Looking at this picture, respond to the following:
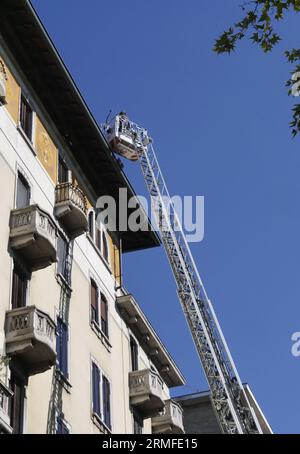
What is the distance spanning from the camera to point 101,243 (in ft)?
126

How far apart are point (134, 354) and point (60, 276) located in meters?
8.60

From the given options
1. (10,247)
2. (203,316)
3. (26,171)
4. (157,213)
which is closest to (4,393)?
(10,247)

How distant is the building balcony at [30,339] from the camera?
84.4 feet

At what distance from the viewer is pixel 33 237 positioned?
1100 inches

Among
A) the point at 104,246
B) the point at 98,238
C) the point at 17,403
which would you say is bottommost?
the point at 17,403

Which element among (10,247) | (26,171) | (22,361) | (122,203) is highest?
(122,203)

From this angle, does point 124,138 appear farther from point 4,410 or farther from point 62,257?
point 4,410

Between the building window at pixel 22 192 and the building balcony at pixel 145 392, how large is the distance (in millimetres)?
9932

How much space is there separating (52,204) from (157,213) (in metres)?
16.1

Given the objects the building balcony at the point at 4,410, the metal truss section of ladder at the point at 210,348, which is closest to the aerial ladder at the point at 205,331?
the metal truss section of ladder at the point at 210,348

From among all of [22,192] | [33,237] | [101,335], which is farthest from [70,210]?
[101,335]

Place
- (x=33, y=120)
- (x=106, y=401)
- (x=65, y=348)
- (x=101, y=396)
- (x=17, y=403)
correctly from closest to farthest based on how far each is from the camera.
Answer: (x=17, y=403) → (x=65, y=348) → (x=101, y=396) → (x=106, y=401) → (x=33, y=120)

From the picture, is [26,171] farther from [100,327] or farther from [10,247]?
[100,327]

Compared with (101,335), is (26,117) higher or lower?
higher
